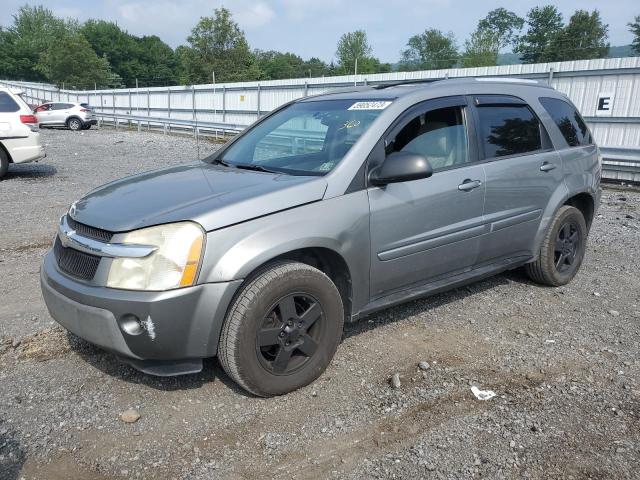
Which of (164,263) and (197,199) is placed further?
(197,199)

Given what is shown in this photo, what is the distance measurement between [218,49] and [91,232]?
63.6 metres

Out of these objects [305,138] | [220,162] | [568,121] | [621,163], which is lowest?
[621,163]

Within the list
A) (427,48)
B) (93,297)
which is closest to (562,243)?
(93,297)

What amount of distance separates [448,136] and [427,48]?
3897 inches

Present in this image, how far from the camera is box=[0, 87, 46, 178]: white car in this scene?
34.0ft

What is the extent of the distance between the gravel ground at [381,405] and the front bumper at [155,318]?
16.6 inches

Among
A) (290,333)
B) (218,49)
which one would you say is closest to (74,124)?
(290,333)

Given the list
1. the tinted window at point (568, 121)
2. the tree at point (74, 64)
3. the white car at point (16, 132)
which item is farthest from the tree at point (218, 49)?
the tinted window at point (568, 121)

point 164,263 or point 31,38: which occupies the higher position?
point 31,38

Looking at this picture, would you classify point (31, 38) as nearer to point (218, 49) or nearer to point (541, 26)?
point (218, 49)

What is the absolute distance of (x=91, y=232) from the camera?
2.99 meters

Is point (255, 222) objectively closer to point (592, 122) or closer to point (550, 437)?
point (550, 437)

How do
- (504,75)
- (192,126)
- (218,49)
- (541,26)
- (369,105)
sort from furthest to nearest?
(541,26) < (218,49) < (192,126) < (504,75) < (369,105)

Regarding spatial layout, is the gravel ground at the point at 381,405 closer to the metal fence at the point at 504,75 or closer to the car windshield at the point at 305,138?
the car windshield at the point at 305,138
